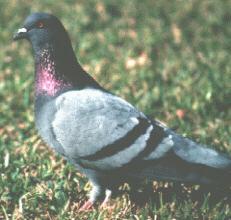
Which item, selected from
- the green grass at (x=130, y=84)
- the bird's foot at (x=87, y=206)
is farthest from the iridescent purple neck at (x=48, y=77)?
the bird's foot at (x=87, y=206)

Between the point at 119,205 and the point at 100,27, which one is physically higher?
the point at 100,27

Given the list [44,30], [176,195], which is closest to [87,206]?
[176,195]

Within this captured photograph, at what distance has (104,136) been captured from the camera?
12.5 feet

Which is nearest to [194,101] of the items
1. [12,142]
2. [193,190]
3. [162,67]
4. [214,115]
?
[214,115]

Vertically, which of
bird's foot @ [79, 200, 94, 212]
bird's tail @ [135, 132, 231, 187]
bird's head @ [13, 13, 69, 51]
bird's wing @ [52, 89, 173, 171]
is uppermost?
bird's head @ [13, 13, 69, 51]

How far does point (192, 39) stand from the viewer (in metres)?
7.02

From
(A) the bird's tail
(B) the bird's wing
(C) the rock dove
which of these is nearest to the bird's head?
(C) the rock dove

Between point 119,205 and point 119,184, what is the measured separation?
0.49 feet

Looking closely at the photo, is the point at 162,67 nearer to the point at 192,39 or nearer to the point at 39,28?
the point at 192,39

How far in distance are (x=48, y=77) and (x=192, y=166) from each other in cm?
123

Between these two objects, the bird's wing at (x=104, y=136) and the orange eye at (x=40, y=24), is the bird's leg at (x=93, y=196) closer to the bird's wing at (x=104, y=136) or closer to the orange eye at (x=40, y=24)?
the bird's wing at (x=104, y=136)

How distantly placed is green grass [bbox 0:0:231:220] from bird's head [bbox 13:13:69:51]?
1016 mm

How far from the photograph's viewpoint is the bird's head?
4117 mm

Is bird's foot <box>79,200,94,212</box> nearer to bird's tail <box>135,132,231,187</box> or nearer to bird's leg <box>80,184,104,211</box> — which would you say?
bird's leg <box>80,184,104,211</box>
